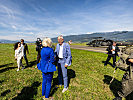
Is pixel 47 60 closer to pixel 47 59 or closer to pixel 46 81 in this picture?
pixel 47 59

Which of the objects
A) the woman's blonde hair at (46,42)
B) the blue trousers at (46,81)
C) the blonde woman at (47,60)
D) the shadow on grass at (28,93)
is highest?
the woman's blonde hair at (46,42)

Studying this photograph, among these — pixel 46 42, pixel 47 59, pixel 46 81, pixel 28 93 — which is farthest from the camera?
pixel 28 93

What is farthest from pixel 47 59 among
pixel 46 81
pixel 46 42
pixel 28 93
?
pixel 28 93

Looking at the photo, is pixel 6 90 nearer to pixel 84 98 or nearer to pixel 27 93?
pixel 27 93

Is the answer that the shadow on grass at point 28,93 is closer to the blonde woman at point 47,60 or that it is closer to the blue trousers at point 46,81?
the blue trousers at point 46,81

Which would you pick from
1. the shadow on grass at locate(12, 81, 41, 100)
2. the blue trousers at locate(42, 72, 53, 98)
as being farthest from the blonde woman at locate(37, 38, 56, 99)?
the shadow on grass at locate(12, 81, 41, 100)

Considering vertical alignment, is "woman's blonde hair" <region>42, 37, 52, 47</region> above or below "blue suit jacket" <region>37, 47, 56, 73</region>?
above

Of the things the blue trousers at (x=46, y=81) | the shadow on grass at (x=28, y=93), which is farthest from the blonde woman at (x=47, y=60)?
the shadow on grass at (x=28, y=93)

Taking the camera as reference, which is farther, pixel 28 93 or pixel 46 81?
pixel 28 93

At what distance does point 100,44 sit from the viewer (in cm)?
3750

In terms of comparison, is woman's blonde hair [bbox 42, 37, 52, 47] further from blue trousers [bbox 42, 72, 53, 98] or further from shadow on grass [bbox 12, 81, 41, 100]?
shadow on grass [bbox 12, 81, 41, 100]

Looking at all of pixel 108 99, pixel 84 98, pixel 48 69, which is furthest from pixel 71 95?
pixel 48 69

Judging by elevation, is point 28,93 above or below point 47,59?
below

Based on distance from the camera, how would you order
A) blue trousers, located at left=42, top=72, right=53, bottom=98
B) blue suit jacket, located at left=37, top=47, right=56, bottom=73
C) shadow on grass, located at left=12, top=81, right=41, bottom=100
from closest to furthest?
blue suit jacket, located at left=37, top=47, right=56, bottom=73 < blue trousers, located at left=42, top=72, right=53, bottom=98 < shadow on grass, located at left=12, top=81, right=41, bottom=100
